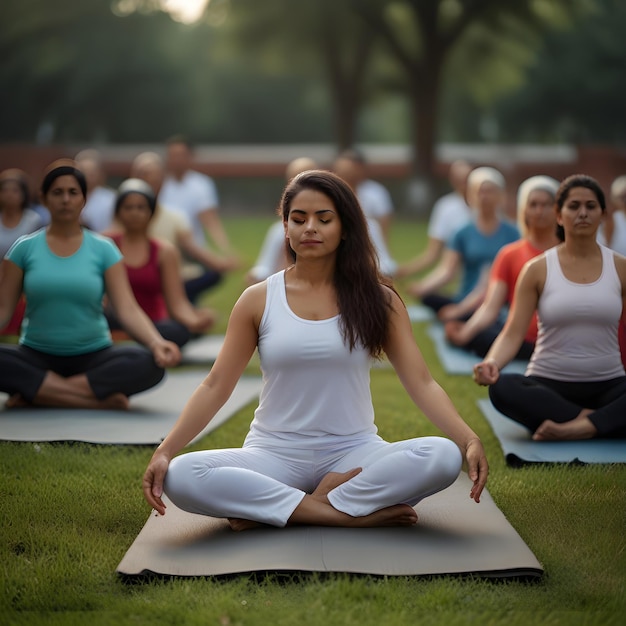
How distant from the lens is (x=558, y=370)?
19.4 ft

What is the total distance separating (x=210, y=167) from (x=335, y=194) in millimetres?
32153

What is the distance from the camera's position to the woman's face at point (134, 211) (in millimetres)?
7934

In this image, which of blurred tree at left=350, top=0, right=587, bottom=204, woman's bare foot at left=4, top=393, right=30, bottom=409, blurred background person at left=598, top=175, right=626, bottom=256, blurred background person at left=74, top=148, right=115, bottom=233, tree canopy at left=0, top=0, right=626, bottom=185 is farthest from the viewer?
tree canopy at left=0, top=0, right=626, bottom=185

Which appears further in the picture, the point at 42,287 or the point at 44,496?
the point at 42,287

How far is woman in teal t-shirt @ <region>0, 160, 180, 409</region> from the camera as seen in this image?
6418 millimetres

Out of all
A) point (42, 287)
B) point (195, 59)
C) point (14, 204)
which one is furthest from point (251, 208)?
point (42, 287)

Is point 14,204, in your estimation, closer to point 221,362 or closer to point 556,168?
point 221,362

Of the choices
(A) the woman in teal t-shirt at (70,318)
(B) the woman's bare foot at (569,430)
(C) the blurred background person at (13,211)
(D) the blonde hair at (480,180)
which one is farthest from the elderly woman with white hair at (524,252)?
(C) the blurred background person at (13,211)

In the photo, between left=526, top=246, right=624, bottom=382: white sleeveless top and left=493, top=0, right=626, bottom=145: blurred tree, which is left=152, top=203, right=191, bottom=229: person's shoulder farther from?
left=493, top=0, right=626, bottom=145: blurred tree

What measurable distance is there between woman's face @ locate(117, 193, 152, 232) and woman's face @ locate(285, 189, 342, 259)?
3819 mm

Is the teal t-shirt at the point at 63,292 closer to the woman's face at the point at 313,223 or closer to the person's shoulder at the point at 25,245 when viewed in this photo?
the person's shoulder at the point at 25,245

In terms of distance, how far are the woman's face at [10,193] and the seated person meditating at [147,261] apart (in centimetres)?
192

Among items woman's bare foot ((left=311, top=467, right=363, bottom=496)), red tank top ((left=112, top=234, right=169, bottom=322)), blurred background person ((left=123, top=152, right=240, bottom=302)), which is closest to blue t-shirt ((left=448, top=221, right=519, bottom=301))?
blurred background person ((left=123, top=152, right=240, bottom=302))

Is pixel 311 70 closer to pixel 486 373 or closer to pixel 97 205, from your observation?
pixel 97 205
